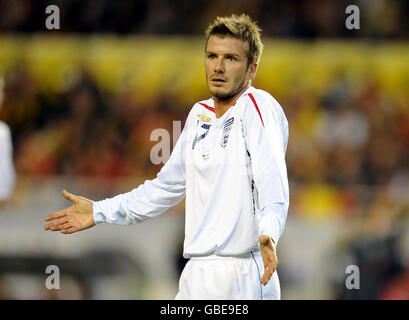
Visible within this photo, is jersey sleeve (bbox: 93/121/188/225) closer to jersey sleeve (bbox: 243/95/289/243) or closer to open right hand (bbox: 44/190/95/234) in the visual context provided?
open right hand (bbox: 44/190/95/234)

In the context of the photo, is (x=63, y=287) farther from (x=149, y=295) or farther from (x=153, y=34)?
(x=153, y=34)

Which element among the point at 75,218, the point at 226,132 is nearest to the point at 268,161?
the point at 226,132

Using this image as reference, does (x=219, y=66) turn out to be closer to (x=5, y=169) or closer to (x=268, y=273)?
(x=268, y=273)

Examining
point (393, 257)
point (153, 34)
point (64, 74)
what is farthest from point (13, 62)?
point (393, 257)

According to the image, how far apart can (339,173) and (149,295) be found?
3183mm

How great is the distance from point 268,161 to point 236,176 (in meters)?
0.25

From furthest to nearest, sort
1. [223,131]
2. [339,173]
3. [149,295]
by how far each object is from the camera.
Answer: [339,173] < [149,295] < [223,131]

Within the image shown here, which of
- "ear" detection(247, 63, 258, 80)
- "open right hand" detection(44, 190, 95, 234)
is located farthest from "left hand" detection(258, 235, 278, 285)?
"open right hand" detection(44, 190, 95, 234)

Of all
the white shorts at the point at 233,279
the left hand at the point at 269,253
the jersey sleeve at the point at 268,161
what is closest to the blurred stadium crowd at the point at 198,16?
the jersey sleeve at the point at 268,161

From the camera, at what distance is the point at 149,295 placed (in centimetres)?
847

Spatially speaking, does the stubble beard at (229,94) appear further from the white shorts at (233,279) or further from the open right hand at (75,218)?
→ the open right hand at (75,218)

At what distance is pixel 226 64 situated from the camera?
4566 millimetres

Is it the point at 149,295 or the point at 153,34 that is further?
the point at 153,34

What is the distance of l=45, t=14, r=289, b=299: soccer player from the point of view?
4328 mm
